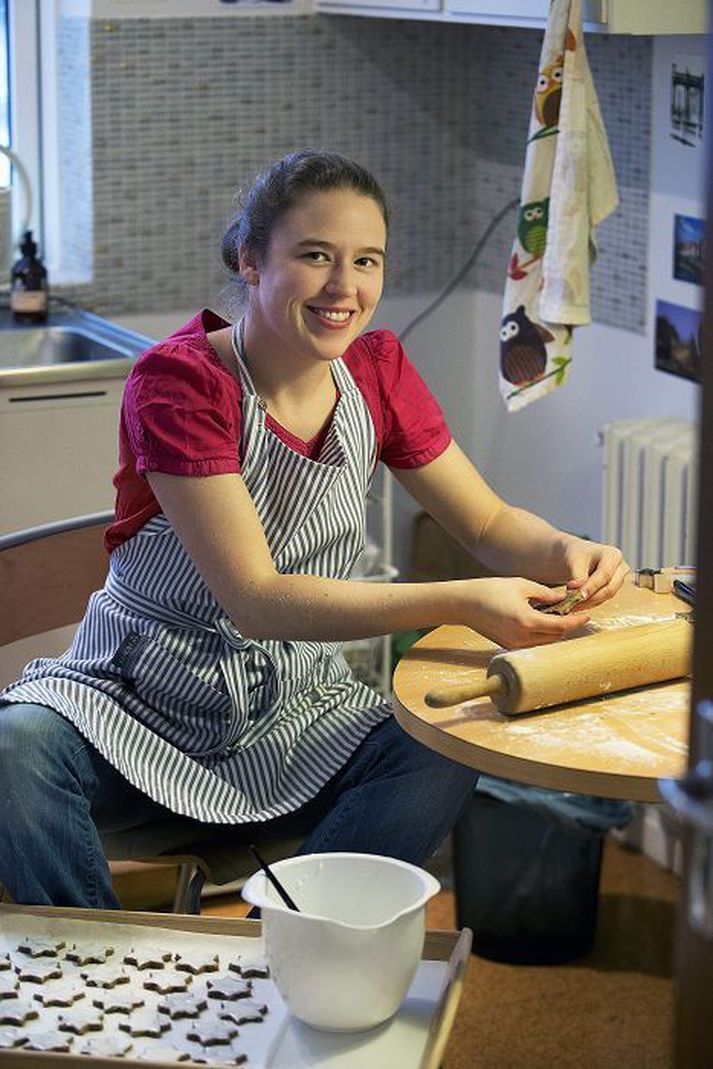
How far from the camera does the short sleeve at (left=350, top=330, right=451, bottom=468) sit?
7.30 feet

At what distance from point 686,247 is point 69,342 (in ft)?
3.84

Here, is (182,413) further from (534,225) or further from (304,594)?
(534,225)

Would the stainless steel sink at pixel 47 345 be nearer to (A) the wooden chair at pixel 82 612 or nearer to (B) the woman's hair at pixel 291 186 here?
(A) the wooden chair at pixel 82 612

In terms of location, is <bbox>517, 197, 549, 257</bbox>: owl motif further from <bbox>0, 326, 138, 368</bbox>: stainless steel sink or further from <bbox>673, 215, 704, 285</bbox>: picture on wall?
<bbox>0, 326, 138, 368</bbox>: stainless steel sink

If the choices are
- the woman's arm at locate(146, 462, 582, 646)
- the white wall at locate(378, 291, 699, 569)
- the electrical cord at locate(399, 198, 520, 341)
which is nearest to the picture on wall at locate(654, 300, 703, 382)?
the white wall at locate(378, 291, 699, 569)

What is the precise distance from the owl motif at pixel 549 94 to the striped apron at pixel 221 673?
0.96 meters

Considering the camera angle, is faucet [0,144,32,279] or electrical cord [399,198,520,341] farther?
electrical cord [399,198,520,341]

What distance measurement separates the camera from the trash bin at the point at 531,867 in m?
2.89

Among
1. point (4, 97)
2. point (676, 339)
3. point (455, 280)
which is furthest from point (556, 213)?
point (4, 97)

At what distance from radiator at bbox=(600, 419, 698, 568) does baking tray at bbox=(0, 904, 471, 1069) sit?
142 centimetres

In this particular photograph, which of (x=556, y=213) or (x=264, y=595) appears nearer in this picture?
(x=264, y=595)

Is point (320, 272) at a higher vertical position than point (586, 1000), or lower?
higher

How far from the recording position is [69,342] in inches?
135

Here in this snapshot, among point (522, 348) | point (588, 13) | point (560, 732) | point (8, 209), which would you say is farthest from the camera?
point (8, 209)
